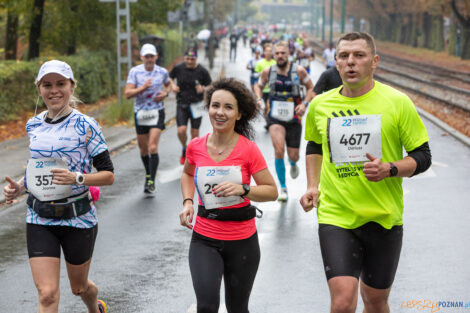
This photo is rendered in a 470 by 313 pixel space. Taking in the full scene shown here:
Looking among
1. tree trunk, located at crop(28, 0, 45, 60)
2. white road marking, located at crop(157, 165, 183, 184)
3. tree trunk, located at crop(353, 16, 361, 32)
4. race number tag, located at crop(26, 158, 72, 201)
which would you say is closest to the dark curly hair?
race number tag, located at crop(26, 158, 72, 201)

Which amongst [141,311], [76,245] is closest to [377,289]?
[76,245]

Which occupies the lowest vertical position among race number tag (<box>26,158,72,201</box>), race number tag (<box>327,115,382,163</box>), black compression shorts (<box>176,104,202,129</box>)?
black compression shorts (<box>176,104,202,129</box>)

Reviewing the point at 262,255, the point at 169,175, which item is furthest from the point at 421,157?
the point at 169,175

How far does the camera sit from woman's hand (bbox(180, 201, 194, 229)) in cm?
454

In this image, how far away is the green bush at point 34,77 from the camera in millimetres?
17544

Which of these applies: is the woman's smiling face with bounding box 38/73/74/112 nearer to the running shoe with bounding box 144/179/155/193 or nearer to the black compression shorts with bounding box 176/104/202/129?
the running shoe with bounding box 144/179/155/193

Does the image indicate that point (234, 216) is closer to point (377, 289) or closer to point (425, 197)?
point (377, 289)

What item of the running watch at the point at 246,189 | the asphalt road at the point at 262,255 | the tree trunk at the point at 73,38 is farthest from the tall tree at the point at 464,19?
the running watch at the point at 246,189

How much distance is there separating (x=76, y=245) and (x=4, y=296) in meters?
1.96

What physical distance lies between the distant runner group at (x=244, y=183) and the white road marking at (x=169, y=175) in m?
6.84

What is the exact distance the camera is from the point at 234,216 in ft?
14.9

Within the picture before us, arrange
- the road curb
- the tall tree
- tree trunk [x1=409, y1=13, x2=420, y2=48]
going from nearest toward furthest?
the road curb, the tall tree, tree trunk [x1=409, y1=13, x2=420, y2=48]

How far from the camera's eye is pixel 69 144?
462cm

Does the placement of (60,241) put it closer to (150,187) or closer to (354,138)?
(354,138)
